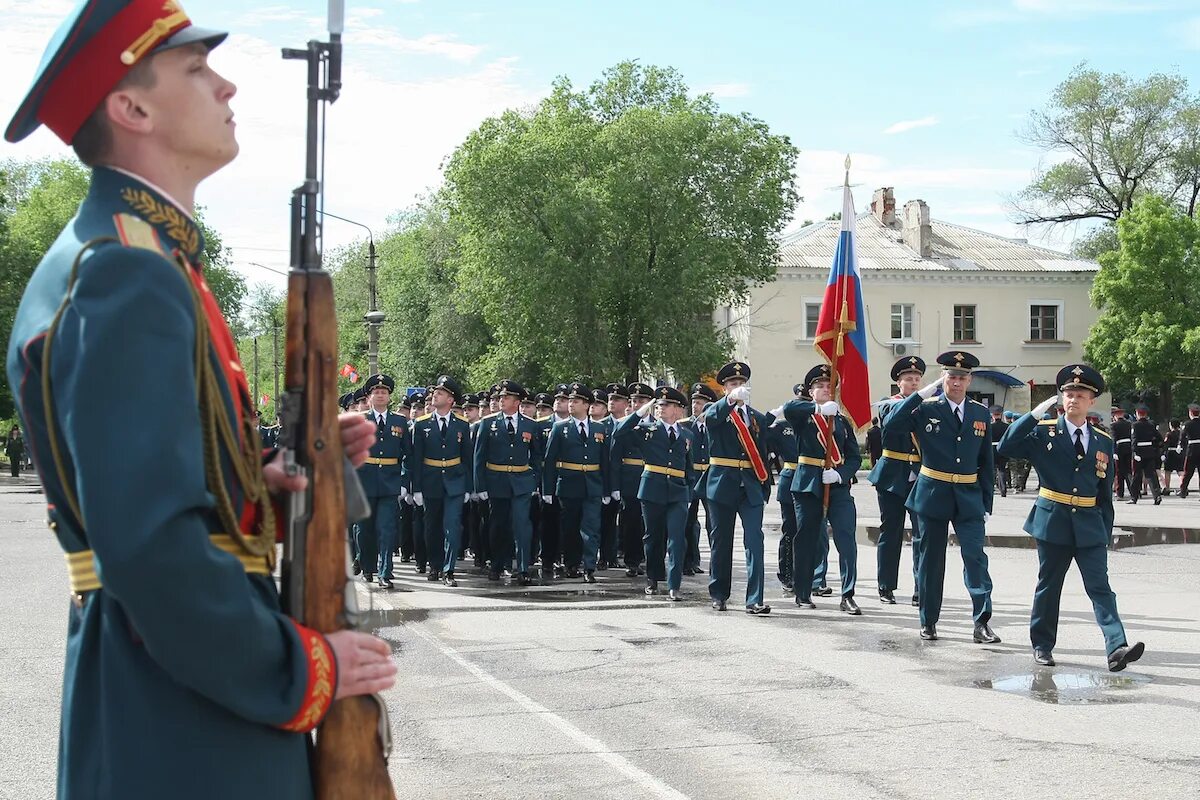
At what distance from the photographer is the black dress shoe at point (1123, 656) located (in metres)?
8.74

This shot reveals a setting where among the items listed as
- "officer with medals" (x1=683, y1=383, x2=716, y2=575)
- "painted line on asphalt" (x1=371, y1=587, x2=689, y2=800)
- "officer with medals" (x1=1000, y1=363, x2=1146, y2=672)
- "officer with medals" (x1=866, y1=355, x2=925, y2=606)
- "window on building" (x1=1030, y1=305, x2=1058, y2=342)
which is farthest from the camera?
"window on building" (x1=1030, y1=305, x2=1058, y2=342)

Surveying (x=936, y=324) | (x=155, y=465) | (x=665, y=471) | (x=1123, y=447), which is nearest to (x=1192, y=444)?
(x=1123, y=447)

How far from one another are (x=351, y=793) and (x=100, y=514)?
0.66 m

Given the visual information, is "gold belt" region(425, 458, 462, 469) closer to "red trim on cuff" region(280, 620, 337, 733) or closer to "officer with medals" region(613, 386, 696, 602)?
"officer with medals" region(613, 386, 696, 602)

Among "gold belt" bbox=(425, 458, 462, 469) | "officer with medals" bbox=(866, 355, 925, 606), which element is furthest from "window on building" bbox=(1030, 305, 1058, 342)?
"officer with medals" bbox=(866, 355, 925, 606)

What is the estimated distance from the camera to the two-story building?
183 ft

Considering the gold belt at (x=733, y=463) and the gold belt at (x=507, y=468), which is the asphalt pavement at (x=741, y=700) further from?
the gold belt at (x=507, y=468)

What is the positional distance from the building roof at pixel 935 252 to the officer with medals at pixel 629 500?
133ft

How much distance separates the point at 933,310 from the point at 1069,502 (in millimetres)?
48877

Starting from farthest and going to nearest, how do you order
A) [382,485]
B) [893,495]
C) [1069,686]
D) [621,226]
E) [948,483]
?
[621,226] < [382,485] < [893,495] < [948,483] < [1069,686]

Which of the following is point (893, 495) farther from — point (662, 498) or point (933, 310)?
point (933, 310)

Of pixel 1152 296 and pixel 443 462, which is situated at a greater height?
pixel 1152 296

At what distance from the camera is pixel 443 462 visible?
15.1 meters

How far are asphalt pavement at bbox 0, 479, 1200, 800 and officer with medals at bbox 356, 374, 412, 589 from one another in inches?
47.8
